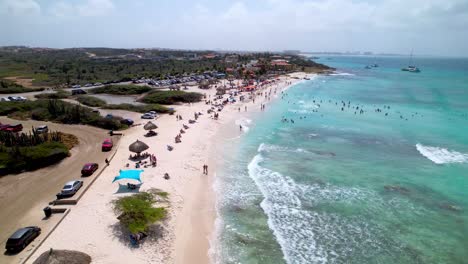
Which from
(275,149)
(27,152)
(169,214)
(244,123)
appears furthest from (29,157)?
(244,123)

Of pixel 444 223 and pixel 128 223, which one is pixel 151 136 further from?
pixel 444 223

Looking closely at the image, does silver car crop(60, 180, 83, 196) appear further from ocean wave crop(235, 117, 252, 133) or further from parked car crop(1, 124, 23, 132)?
ocean wave crop(235, 117, 252, 133)

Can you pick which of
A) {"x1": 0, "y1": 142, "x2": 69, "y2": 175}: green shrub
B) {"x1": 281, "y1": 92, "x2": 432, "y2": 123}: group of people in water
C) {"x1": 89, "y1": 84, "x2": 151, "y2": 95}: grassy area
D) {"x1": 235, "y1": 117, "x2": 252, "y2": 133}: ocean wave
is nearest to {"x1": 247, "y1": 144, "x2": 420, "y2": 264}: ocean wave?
{"x1": 235, "y1": 117, "x2": 252, "y2": 133}: ocean wave

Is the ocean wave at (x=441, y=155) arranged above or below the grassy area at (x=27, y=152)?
below

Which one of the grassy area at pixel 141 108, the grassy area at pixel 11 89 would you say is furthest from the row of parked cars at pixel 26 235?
the grassy area at pixel 11 89

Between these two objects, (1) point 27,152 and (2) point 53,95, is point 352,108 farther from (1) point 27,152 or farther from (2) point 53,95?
(2) point 53,95

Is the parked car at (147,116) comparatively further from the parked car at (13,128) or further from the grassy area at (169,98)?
the parked car at (13,128)

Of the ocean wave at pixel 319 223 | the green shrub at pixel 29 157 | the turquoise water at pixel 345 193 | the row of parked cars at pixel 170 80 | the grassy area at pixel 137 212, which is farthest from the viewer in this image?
the row of parked cars at pixel 170 80
